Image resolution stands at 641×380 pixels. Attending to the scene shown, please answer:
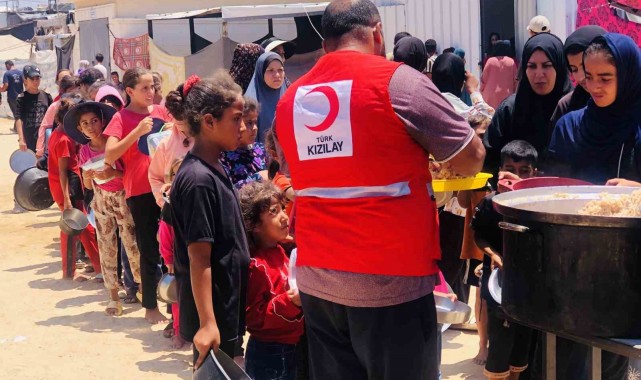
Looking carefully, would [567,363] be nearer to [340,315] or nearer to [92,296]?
[340,315]

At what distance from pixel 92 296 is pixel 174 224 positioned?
4473 mm

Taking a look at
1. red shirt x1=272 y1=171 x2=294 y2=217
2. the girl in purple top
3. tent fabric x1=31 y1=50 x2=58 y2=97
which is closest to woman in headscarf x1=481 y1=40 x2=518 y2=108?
the girl in purple top

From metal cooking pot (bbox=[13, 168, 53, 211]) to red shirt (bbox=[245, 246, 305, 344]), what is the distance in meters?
5.65

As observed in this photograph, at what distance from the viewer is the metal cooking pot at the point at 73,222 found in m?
7.68

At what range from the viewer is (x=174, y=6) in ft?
67.3

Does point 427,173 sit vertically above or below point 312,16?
below

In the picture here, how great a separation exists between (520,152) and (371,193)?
1.56m

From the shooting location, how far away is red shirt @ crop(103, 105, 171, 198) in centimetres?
618

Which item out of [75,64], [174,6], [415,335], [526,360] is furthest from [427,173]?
[75,64]

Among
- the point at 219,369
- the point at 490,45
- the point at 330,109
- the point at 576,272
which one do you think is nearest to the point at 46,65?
the point at 490,45

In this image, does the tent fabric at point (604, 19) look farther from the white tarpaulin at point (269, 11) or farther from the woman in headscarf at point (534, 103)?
the white tarpaulin at point (269, 11)

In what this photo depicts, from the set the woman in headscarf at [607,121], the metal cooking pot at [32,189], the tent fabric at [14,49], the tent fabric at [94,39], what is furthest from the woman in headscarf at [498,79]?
the tent fabric at [14,49]

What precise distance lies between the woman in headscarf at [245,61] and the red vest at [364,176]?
3569mm

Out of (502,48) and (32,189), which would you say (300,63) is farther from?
(32,189)
